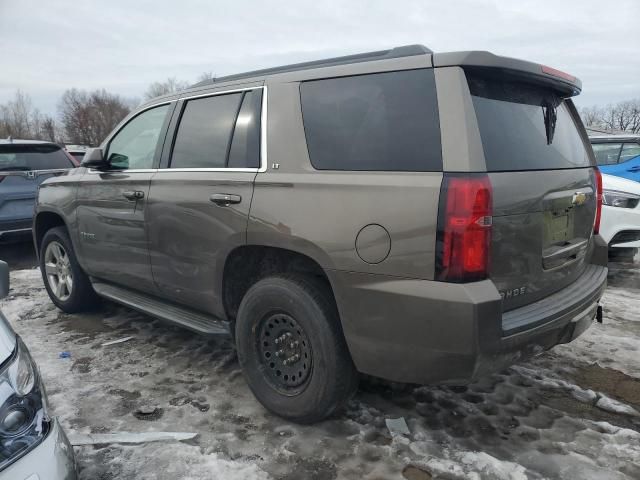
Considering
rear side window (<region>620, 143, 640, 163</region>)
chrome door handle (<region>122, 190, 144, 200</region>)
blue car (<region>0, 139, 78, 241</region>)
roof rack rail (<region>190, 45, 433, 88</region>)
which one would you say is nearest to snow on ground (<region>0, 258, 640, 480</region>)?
chrome door handle (<region>122, 190, 144, 200</region>)

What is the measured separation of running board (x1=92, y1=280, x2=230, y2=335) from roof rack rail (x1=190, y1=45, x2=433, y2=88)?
1.63 meters

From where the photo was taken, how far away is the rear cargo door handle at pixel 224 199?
9.36 feet

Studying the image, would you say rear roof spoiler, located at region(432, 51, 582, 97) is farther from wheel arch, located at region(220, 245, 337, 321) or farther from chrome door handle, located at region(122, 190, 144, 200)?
chrome door handle, located at region(122, 190, 144, 200)

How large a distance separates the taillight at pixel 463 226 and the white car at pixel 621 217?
425cm

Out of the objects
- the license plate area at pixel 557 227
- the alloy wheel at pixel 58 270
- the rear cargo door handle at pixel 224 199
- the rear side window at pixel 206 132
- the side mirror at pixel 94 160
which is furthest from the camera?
the alloy wheel at pixel 58 270

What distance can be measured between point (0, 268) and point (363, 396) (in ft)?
7.04

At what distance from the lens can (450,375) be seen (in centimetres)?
221

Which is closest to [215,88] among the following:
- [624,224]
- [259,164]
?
[259,164]

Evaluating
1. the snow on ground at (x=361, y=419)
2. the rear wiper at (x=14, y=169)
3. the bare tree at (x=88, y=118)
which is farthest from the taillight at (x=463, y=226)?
the bare tree at (x=88, y=118)

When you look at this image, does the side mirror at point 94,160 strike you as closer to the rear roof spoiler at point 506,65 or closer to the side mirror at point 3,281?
the side mirror at point 3,281

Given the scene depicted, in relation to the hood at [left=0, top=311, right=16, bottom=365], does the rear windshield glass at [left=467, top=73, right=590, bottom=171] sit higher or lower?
higher

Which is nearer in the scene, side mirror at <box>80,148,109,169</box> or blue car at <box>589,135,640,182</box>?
side mirror at <box>80,148,109,169</box>

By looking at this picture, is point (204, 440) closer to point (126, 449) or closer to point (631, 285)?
point (126, 449)

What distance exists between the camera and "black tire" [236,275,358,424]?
8.34 ft
